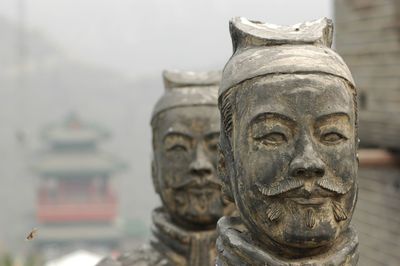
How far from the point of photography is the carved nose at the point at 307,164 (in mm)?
2492

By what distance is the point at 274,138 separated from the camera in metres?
2.57

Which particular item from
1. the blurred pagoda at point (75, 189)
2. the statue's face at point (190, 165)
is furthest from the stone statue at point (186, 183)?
the blurred pagoda at point (75, 189)

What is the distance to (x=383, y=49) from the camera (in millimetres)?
8359

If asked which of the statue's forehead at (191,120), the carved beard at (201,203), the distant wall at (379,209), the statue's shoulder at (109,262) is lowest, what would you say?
the distant wall at (379,209)

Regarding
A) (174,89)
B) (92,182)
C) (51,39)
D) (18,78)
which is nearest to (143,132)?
(18,78)

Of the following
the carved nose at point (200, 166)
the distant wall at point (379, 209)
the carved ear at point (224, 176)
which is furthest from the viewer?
the distant wall at point (379, 209)

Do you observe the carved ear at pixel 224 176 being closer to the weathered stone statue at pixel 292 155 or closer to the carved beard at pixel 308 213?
the weathered stone statue at pixel 292 155

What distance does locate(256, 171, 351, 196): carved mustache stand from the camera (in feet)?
8.26

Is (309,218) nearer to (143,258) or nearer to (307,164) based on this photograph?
(307,164)

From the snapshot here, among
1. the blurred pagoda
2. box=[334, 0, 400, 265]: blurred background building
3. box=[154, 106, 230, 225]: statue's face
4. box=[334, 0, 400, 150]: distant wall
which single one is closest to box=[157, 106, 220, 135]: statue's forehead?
box=[154, 106, 230, 225]: statue's face

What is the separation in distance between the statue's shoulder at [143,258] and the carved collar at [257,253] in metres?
1.03

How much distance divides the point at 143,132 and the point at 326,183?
64.1m

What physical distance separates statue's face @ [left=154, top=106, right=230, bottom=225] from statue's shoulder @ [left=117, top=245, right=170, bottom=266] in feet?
0.59

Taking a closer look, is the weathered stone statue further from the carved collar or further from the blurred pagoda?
the blurred pagoda
